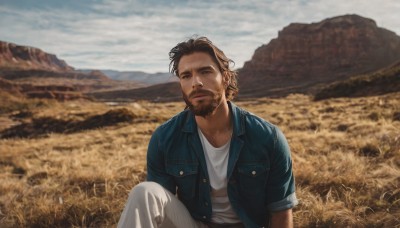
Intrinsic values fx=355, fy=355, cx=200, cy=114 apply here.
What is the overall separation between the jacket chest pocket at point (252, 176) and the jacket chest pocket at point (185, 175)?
317 mm

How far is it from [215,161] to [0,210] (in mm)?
3168

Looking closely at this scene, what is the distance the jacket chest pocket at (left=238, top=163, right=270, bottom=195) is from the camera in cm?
241

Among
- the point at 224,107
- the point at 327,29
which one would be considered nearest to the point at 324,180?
the point at 224,107

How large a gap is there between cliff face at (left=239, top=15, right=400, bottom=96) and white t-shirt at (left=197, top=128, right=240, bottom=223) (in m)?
113

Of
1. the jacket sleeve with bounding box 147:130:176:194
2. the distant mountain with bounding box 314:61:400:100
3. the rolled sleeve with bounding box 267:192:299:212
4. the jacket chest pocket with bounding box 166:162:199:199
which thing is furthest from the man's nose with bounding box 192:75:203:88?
the distant mountain with bounding box 314:61:400:100

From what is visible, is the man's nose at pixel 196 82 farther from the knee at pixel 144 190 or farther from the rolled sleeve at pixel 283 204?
the rolled sleeve at pixel 283 204

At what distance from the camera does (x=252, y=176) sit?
2436mm

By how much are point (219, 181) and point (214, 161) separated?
0.14m

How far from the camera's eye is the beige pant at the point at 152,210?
2.03 metres

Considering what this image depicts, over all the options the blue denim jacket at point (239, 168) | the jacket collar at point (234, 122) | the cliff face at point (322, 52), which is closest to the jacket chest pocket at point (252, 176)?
the blue denim jacket at point (239, 168)

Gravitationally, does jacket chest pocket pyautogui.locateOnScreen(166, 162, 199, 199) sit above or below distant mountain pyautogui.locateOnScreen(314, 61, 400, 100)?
below

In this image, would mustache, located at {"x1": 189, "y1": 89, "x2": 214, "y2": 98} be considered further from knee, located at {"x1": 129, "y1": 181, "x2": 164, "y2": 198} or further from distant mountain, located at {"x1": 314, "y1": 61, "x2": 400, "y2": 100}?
distant mountain, located at {"x1": 314, "y1": 61, "x2": 400, "y2": 100}

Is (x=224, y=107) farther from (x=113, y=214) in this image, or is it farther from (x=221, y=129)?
(x=113, y=214)

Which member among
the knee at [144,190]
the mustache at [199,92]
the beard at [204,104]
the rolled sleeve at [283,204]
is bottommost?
the rolled sleeve at [283,204]
